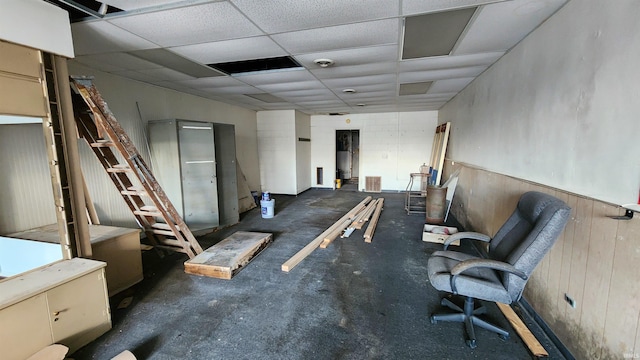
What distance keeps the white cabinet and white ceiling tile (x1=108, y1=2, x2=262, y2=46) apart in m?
1.97

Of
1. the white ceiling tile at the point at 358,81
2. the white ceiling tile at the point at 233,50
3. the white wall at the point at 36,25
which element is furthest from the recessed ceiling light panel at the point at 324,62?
the white wall at the point at 36,25

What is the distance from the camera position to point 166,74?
361cm

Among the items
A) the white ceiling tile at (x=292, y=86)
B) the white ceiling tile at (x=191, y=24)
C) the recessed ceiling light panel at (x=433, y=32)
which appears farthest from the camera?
the white ceiling tile at (x=292, y=86)

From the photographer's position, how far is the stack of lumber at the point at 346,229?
10.7ft

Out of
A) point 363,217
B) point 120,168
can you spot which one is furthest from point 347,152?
point 120,168

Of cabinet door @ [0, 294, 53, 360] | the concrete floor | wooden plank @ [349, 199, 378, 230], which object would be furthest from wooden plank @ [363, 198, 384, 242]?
cabinet door @ [0, 294, 53, 360]

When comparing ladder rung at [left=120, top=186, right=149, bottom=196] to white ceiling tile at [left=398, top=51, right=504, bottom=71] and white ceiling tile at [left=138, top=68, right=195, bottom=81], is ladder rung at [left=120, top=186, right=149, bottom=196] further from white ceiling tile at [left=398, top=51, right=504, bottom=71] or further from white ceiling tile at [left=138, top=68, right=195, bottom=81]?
white ceiling tile at [left=398, top=51, right=504, bottom=71]

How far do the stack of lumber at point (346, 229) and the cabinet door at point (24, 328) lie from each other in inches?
75.0

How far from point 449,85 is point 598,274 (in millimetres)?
3708

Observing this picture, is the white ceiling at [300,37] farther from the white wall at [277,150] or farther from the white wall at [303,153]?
the white wall at [303,153]

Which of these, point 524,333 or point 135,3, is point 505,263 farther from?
point 135,3

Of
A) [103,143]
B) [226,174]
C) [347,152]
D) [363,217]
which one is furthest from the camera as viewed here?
[347,152]

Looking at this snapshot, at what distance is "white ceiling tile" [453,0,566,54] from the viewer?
195 cm

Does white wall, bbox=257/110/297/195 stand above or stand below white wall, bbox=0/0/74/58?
below
